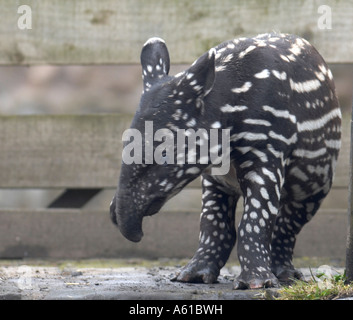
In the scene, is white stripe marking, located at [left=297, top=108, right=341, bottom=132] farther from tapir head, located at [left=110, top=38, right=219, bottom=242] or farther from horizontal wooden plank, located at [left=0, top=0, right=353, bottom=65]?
horizontal wooden plank, located at [left=0, top=0, right=353, bottom=65]

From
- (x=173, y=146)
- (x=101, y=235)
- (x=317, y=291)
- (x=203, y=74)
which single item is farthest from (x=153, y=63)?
(x=101, y=235)

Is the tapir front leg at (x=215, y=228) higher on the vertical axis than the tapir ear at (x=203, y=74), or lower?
lower

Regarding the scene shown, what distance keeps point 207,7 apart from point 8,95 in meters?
3.70

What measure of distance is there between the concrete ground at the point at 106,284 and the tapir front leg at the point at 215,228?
13 centimetres

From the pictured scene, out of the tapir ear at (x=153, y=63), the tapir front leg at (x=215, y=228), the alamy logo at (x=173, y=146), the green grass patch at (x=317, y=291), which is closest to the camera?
the green grass patch at (x=317, y=291)

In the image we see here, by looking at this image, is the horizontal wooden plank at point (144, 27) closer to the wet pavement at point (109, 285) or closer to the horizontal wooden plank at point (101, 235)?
the horizontal wooden plank at point (101, 235)

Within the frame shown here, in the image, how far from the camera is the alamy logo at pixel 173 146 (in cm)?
410

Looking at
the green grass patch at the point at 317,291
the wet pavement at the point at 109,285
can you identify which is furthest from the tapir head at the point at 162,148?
the green grass patch at the point at 317,291

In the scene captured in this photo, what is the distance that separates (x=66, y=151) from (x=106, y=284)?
5.35ft

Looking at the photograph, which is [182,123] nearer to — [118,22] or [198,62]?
[198,62]

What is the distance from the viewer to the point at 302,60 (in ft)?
14.8

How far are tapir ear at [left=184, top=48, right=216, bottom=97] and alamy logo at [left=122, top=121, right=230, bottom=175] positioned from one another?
19 centimetres

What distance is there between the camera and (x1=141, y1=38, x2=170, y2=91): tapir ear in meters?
4.36
